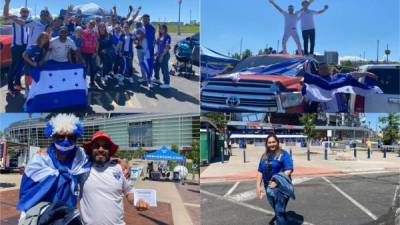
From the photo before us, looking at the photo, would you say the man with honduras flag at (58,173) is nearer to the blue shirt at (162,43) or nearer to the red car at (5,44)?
the red car at (5,44)

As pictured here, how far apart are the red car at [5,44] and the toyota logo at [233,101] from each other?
2.28 m

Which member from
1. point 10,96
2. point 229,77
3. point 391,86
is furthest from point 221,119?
point 10,96

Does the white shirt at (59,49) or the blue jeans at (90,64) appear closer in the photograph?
the white shirt at (59,49)

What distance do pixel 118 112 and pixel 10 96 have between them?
1003mm

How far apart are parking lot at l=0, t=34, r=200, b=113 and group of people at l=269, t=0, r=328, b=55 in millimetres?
1096

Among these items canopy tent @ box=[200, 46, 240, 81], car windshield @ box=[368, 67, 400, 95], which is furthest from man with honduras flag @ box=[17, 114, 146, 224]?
car windshield @ box=[368, 67, 400, 95]

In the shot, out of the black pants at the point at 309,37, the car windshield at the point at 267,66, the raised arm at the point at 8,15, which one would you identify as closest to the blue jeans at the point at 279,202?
the car windshield at the point at 267,66

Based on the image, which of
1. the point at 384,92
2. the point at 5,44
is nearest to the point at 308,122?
the point at 384,92

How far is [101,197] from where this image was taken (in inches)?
121

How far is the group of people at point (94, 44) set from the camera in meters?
4.25

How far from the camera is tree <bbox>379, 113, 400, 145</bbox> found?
5145 millimetres

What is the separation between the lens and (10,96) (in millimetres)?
4270

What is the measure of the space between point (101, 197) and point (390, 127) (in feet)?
12.6

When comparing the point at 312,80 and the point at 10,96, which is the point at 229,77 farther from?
the point at 10,96
